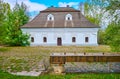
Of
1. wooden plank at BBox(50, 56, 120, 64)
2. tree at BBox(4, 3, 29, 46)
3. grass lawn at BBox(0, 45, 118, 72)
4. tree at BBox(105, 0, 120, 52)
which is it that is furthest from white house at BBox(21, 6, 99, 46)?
wooden plank at BBox(50, 56, 120, 64)

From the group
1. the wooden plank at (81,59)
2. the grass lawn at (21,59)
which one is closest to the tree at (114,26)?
the wooden plank at (81,59)

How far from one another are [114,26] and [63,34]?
29.4 metres

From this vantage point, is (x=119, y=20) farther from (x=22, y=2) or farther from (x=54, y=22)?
(x=22, y=2)

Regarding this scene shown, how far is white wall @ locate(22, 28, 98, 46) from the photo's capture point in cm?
4034

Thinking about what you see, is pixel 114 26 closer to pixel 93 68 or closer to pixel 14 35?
pixel 93 68

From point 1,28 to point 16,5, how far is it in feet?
94.9

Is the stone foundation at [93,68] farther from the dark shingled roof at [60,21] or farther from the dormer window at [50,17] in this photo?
the dormer window at [50,17]

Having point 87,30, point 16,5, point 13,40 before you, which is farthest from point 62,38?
point 16,5

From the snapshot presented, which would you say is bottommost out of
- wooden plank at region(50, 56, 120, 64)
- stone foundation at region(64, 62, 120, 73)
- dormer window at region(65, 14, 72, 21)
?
stone foundation at region(64, 62, 120, 73)

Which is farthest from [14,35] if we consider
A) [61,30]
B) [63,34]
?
[63,34]

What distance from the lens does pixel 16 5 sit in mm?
51656

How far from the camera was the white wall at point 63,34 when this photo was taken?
4034 centimetres

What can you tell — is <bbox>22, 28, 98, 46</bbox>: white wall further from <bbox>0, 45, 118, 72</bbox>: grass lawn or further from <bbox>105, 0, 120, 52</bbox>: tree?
<bbox>105, 0, 120, 52</bbox>: tree

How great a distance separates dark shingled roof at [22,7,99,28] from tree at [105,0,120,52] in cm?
2813
